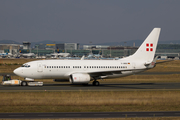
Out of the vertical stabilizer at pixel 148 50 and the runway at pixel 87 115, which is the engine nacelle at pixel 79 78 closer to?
the vertical stabilizer at pixel 148 50

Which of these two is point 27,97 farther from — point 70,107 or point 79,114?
point 79,114

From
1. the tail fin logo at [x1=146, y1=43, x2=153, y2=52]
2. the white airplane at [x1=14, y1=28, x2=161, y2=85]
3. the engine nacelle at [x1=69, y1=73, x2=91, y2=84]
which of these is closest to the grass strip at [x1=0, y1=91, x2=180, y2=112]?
the engine nacelle at [x1=69, y1=73, x2=91, y2=84]

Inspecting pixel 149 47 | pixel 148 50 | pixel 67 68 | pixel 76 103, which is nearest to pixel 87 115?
pixel 76 103

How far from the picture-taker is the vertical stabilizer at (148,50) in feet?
159

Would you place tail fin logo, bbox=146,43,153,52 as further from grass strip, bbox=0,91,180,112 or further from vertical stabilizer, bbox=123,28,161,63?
grass strip, bbox=0,91,180,112

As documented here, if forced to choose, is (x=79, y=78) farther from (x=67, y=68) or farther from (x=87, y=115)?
(x=87, y=115)

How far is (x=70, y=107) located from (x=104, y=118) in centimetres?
576

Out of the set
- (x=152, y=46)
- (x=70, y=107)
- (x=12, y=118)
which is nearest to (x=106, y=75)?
(x=152, y=46)

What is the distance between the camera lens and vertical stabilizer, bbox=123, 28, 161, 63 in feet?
159

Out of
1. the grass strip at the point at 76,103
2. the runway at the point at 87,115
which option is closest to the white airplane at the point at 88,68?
the grass strip at the point at 76,103

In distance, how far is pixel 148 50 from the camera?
160 feet

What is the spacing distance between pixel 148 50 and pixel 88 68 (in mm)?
12747

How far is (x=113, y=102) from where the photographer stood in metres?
27.5

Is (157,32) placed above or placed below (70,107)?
above
